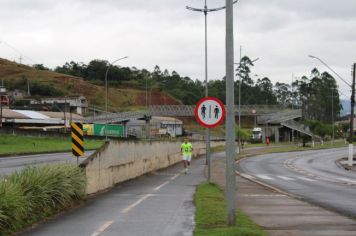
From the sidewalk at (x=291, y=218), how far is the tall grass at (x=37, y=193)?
13.6 feet

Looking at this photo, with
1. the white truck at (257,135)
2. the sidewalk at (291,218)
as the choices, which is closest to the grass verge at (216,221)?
the sidewalk at (291,218)

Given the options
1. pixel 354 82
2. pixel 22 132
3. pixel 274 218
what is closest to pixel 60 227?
pixel 274 218

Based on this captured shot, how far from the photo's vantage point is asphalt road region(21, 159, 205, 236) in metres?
10.4

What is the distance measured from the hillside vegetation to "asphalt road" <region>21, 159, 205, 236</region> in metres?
143

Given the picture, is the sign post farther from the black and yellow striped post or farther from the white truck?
the white truck

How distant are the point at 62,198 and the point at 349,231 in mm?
6349

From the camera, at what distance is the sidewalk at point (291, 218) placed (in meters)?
10.3

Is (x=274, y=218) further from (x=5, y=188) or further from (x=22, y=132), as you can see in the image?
(x=22, y=132)

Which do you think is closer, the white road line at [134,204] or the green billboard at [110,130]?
the white road line at [134,204]

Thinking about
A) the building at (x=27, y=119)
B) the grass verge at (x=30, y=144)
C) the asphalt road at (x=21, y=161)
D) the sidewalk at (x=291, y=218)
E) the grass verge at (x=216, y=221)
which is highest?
the building at (x=27, y=119)

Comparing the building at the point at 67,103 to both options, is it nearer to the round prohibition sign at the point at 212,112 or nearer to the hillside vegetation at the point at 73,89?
the hillside vegetation at the point at 73,89

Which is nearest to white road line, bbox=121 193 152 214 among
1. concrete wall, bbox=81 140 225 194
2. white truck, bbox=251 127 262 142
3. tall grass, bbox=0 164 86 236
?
tall grass, bbox=0 164 86 236

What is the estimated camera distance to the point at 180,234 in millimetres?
9930

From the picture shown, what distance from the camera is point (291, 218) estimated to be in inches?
482
